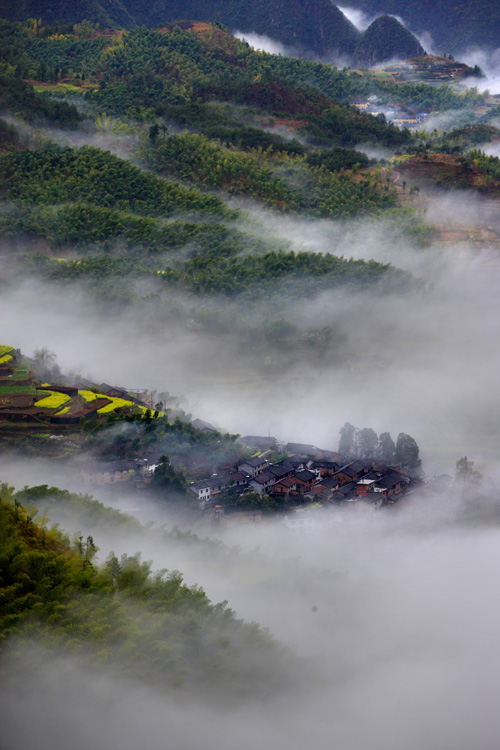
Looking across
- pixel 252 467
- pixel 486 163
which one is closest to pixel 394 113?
pixel 486 163

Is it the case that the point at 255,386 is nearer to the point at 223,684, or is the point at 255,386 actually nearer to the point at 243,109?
the point at 223,684

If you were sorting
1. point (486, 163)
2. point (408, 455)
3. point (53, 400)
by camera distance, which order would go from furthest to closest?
point (486, 163)
point (53, 400)
point (408, 455)

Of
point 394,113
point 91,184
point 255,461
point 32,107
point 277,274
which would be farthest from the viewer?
point 394,113

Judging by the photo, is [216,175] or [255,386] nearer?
[255,386]

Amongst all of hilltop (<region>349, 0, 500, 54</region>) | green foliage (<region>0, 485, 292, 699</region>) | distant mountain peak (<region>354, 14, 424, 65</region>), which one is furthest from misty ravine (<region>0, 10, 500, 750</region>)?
hilltop (<region>349, 0, 500, 54</region>)

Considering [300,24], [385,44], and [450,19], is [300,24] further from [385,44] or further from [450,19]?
[450,19]

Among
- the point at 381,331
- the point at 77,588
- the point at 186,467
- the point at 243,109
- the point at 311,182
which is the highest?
the point at 243,109

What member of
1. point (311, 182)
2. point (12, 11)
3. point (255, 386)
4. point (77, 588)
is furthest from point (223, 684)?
point (12, 11)

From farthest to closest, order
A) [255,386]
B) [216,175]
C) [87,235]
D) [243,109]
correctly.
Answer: [243,109] < [216,175] < [87,235] < [255,386]
